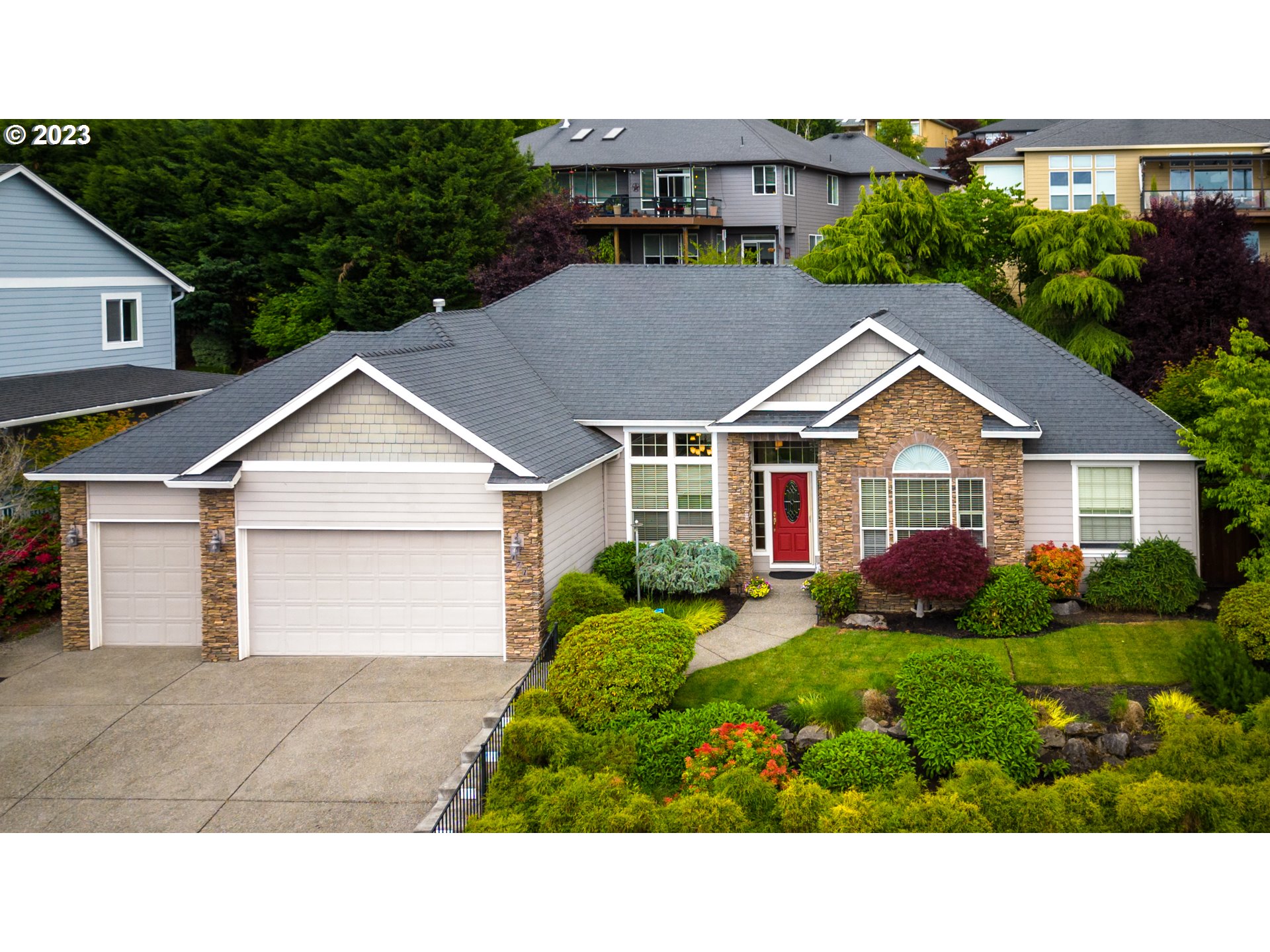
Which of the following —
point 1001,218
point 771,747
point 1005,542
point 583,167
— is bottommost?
point 771,747

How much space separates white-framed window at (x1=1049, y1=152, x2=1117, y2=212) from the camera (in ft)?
131

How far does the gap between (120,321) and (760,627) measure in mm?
20392

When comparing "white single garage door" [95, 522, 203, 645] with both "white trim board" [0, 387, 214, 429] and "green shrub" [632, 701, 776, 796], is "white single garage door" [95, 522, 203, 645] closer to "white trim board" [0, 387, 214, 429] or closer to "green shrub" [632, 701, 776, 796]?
"white trim board" [0, 387, 214, 429]

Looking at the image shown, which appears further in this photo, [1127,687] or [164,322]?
[164,322]

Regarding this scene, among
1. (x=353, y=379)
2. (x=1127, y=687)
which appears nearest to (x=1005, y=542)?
(x=1127, y=687)

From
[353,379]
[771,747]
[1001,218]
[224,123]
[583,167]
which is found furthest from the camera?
[583,167]

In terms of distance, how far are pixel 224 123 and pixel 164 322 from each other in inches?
476

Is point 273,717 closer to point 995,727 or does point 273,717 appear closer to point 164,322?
point 995,727

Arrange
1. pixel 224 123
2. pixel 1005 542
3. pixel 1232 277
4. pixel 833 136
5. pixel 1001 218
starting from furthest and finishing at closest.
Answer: pixel 833 136
pixel 224 123
pixel 1001 218
pixel 1232 277
pixel 1005 542

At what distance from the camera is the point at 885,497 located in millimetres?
22844

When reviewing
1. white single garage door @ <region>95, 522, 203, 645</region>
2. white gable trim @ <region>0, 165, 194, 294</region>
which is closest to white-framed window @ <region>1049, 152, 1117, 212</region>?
white gable trim @ <region>0, 165, 194, 294</region>

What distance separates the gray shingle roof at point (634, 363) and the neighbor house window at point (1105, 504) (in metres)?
0.56

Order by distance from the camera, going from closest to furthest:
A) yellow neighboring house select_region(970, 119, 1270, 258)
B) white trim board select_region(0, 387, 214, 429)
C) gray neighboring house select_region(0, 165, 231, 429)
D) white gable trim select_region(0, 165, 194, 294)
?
white trim board select_region(0, 387, 214, 429) < gray neighboring house select_region(0, 165, 231, 429) < white gable trim select_region(0, 165, 194, 294) < yellow neighboring house select_region(970, 119, 1270, 258)

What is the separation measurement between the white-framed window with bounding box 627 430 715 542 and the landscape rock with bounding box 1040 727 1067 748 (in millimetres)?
8925
